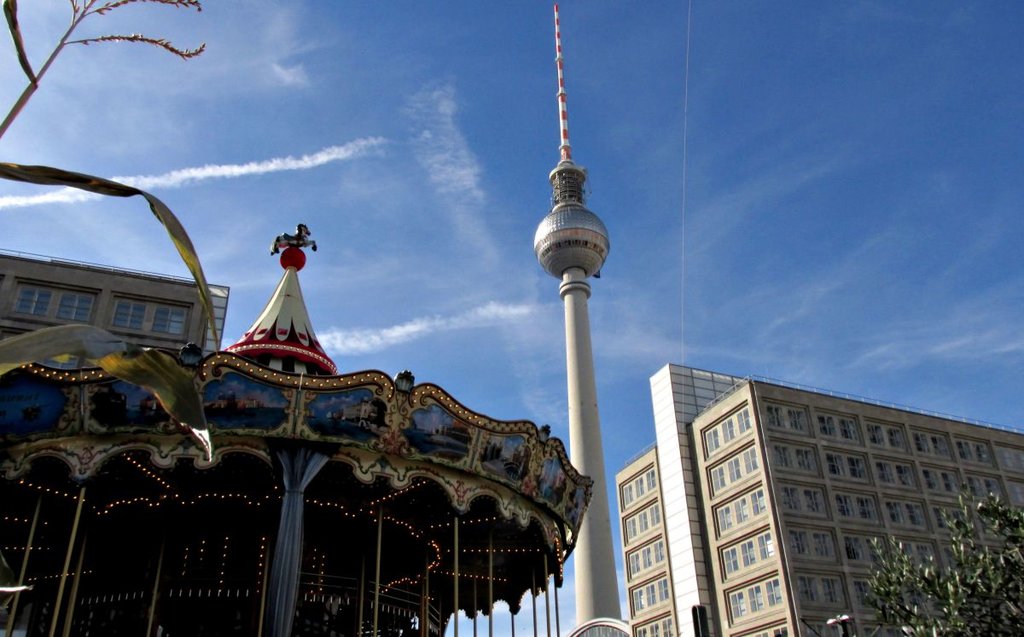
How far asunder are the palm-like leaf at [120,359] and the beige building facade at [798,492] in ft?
151

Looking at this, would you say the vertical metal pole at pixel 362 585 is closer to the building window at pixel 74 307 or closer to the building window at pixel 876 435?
the building window at pixel 74 307

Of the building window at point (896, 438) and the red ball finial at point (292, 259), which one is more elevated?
the building window at point (896, 438)

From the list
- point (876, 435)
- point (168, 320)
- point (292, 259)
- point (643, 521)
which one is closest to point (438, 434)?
point (292, 259)

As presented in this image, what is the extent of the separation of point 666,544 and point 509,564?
36968 mm

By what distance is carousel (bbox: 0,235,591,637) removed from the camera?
13906mm

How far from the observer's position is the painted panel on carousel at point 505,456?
16.1 metres

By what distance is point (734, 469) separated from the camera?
5103 cm

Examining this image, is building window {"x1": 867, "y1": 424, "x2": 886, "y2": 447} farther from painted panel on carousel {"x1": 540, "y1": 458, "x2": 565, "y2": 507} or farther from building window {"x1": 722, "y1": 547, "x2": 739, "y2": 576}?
painted panel on carousel {"x1": 540, "y1": 458, "x2": 565, "y2": 507}

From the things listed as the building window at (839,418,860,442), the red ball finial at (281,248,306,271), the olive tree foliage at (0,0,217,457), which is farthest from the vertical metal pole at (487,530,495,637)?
the building window at (839,418,860,442)

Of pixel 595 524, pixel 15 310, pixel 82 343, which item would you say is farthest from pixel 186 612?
pixel 595 524

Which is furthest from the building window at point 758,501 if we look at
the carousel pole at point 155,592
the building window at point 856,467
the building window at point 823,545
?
the carousel pole at point 155,592

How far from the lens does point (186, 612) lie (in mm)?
15844

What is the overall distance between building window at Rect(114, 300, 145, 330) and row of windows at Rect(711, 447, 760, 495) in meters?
33.5

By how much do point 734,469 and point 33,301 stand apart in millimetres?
38521
